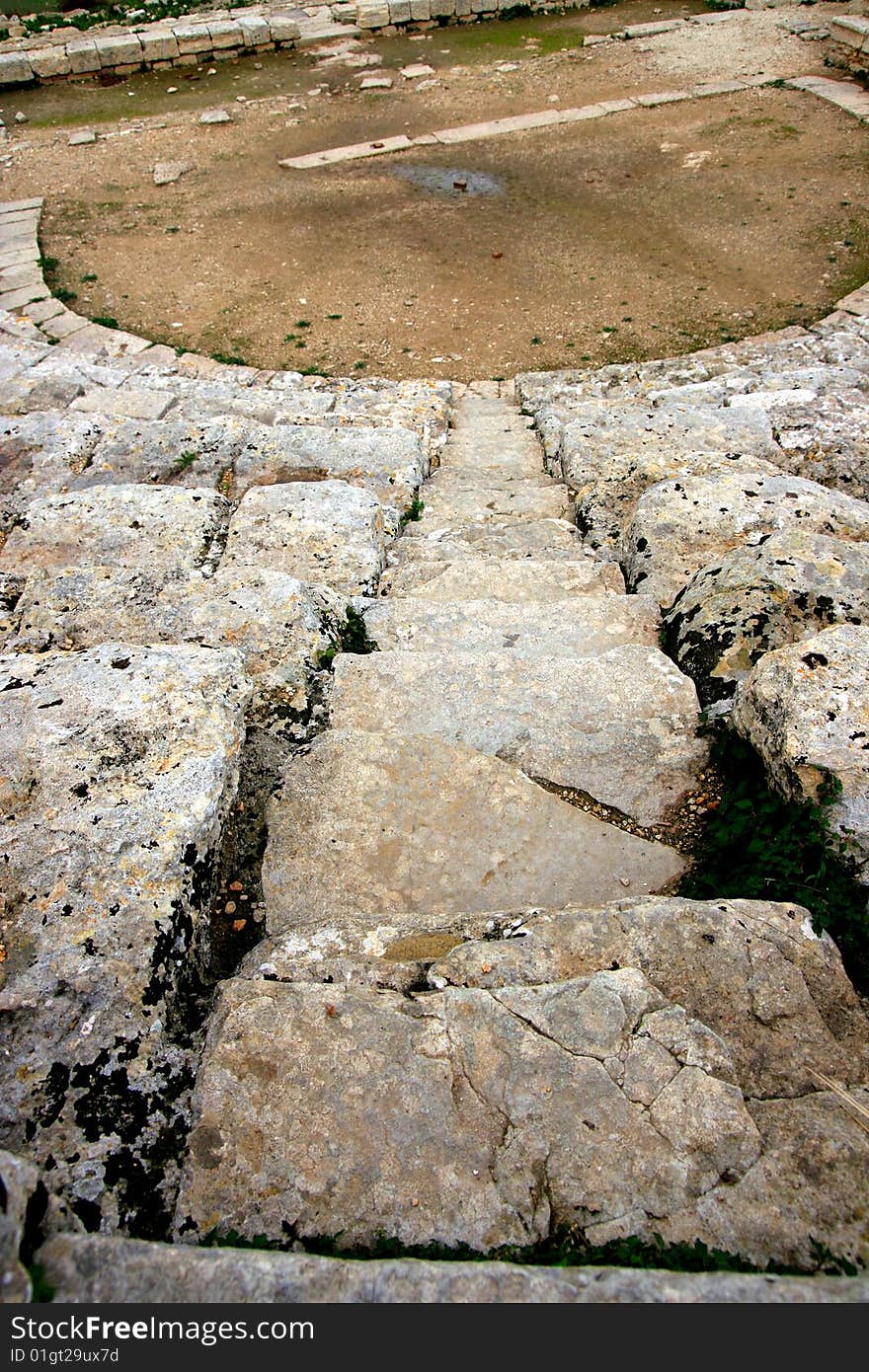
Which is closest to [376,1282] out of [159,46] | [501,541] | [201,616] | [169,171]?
[201,616]

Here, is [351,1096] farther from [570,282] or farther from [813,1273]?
[570,282]

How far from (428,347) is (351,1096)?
26.7 feet

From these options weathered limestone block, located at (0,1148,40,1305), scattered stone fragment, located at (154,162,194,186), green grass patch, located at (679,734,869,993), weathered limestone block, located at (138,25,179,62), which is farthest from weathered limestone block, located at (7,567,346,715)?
weathered limestone block, located at (138,25,179,62)

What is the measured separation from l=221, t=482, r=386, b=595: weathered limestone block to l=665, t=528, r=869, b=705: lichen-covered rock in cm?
172

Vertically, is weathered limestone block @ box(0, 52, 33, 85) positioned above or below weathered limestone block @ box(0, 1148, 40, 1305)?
above

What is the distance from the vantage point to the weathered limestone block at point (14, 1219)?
1.34 meters

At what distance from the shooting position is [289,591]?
3596 millimetres

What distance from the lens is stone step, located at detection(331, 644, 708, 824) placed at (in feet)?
9.53

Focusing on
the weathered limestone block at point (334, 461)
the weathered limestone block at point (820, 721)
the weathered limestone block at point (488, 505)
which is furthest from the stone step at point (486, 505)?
the weathered limestone block at point (820, 721)

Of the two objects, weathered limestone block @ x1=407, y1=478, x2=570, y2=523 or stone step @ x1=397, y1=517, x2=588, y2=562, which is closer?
stone step @ x1=397, y1=517, x2=588, y2=562

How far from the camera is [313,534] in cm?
445

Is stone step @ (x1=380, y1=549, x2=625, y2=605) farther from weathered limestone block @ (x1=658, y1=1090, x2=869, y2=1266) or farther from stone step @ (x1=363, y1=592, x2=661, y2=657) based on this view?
weathered limestone block @ (x1=658, y1=1090, x2=869, y2=1266)

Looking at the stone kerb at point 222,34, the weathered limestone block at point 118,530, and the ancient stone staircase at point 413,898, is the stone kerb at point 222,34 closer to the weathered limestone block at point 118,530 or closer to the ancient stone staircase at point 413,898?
the weathered limestone block at point 118,530
